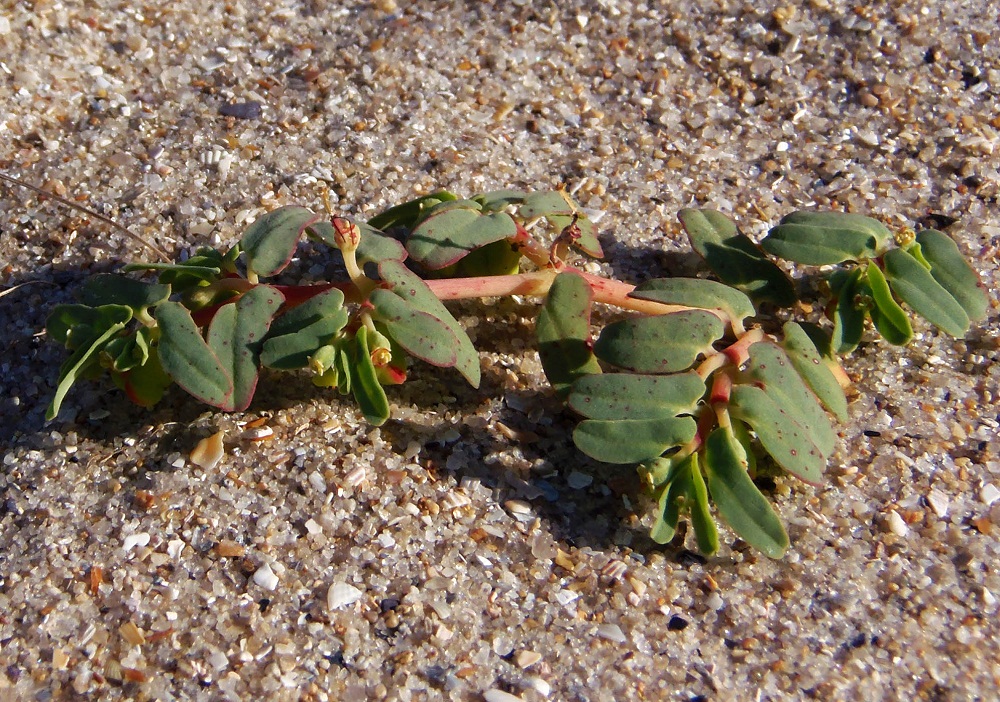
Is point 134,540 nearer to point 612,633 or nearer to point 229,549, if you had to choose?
point 229,549

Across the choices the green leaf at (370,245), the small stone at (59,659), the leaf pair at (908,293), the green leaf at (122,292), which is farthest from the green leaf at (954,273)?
the small stone at (59,659)

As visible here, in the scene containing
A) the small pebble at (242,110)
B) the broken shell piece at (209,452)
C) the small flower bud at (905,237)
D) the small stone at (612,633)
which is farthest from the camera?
the small pebble at (242,110)

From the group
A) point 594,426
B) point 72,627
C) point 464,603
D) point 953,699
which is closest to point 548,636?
point 464,603

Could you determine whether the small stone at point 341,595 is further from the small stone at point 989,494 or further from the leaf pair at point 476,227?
the small stone at point 989,494

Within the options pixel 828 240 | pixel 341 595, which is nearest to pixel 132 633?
pixel 341 595

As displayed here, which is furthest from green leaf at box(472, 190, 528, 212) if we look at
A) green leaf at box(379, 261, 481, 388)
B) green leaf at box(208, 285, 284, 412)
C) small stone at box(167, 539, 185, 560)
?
small stone at box(167, 539, 185, 560)
